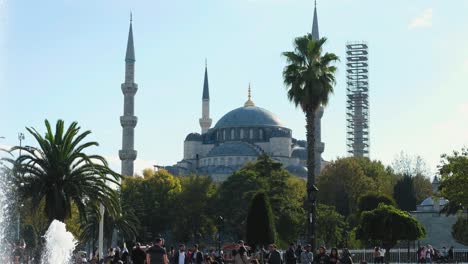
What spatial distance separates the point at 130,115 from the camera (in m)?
89.2

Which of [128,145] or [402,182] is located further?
[128,145]

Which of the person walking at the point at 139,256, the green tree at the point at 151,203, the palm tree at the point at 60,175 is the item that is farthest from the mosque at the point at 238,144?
the person walking at the point at 139,256

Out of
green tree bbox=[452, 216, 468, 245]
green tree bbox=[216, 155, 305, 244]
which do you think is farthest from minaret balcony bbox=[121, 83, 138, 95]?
green tree bbox=[452, 216, 468, 245]

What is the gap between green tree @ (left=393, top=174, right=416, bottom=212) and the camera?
2928 inches

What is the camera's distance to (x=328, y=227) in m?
58.7

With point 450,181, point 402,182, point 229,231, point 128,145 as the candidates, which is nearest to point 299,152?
point 128,145

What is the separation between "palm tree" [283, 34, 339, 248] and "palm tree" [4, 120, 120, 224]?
10.1 meters

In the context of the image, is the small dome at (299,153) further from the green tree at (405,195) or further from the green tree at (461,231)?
the green tree at (461,231)

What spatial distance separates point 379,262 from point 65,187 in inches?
554

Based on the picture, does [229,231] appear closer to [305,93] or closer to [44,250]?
[305,93]

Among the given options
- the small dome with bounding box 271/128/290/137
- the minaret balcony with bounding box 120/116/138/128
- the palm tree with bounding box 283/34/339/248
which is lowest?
the palm tree with bounding box 283/34/339/248

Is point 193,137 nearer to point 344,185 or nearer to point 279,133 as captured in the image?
point 279,133

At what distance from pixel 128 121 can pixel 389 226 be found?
51.9m

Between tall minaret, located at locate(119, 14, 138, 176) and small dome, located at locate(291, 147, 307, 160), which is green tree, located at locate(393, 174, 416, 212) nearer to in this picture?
tall minaret, located at locate(119, 14, 138, 176)
